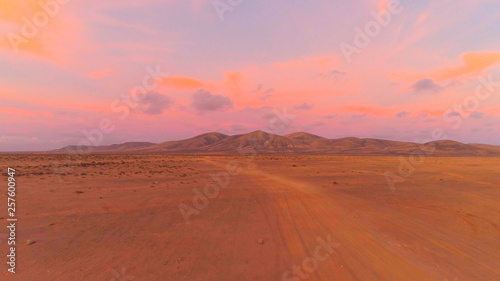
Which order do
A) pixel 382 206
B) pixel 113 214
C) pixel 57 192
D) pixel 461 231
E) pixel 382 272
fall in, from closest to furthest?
1. pixel 382 272
2. pixel 461 231
3. pixel 113 214
4. pixel 382 206
5. pixel 57 192

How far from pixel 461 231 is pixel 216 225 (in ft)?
30.8

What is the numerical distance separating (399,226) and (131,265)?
962 centimetres

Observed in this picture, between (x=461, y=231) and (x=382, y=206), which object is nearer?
(x=461, y=231)

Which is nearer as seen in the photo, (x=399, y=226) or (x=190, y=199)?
(x=399, y=226)

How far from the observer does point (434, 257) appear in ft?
23.6

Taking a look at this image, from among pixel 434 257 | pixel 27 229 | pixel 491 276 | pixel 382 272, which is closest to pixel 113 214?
pixel 27 229

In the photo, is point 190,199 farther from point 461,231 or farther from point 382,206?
point 461,231

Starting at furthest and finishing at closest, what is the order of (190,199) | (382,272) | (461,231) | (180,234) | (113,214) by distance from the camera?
(190,199)
(113,214)
(461,231)
(180,234)
(382,272)

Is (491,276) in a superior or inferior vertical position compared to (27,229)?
inferior

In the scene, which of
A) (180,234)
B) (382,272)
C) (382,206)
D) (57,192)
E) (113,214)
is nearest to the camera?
(382,272)

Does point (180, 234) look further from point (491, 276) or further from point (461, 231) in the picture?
point (461, 231)

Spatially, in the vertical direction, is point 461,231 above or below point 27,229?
below

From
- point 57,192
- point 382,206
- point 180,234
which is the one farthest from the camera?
point 57,192

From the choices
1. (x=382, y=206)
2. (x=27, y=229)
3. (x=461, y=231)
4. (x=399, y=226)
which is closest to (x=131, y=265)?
(x=27, y=229)
